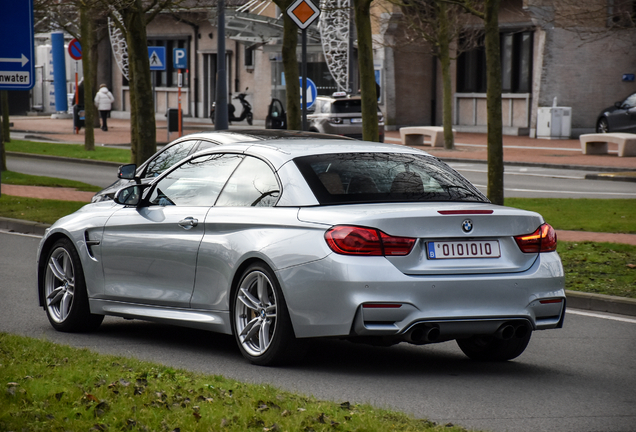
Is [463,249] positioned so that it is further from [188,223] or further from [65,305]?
[65,305]

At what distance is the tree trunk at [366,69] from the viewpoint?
17.0 meters

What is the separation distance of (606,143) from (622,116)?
505 centimetres

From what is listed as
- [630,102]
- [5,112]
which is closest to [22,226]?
[5,112]

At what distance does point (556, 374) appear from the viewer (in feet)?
22.8

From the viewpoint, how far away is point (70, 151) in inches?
1224

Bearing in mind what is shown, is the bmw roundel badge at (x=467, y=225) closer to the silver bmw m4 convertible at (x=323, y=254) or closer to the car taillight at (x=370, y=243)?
the silver bmw m4 convertible at (x=323, y=254)

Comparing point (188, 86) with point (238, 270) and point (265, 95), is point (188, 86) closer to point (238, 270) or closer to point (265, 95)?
point (265, 95)

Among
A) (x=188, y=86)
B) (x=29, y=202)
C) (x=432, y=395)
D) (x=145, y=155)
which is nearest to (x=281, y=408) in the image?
(x=432, y=395)

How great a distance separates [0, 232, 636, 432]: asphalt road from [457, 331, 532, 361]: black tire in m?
0.07

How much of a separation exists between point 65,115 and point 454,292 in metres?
51.2

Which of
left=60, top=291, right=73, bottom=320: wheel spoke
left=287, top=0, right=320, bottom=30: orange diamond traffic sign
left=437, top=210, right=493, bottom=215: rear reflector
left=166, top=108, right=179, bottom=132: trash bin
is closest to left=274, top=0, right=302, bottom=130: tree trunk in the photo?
left=287, top=0, right=320, bottom=30: orange diamond traffic sign

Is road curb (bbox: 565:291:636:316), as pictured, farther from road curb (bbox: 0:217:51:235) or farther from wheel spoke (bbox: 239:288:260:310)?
road curb (bbox: 0:217:51:235)

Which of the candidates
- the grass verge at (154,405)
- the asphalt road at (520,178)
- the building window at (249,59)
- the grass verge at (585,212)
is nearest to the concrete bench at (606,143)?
the asphalt road at (520,178)

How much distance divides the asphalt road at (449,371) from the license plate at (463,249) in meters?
0.74
